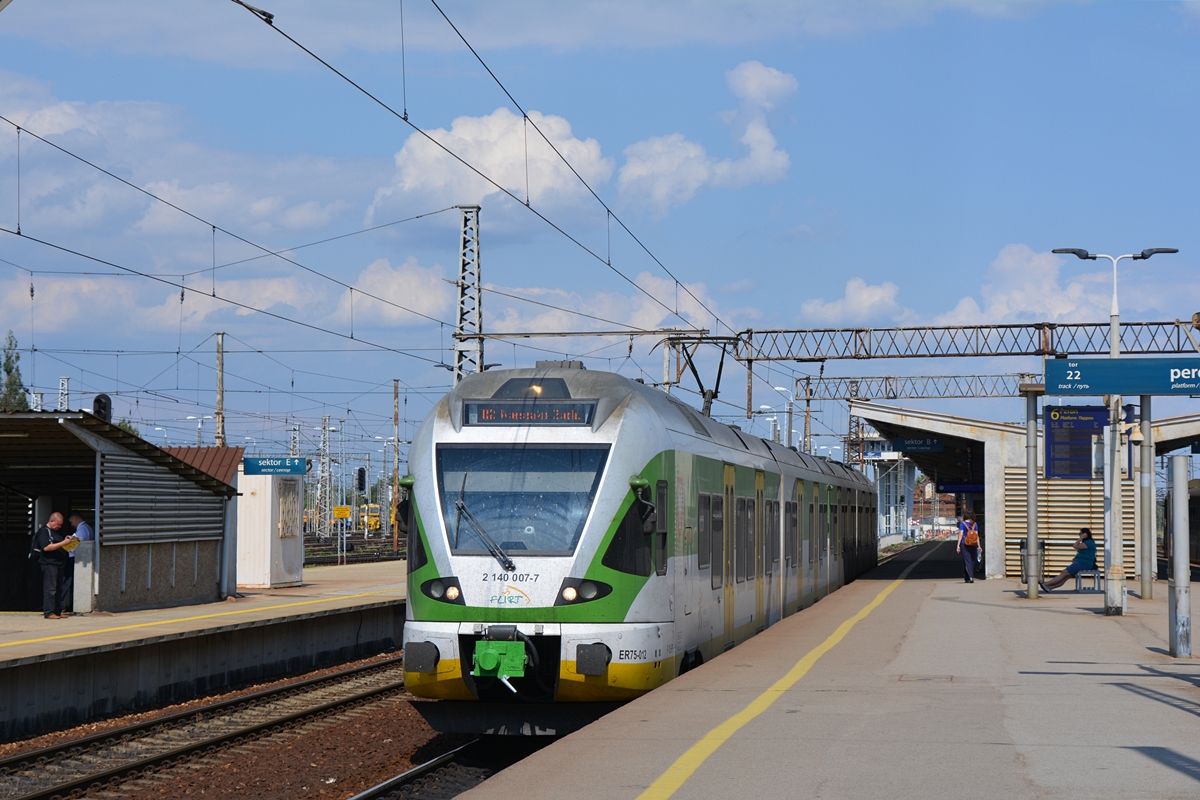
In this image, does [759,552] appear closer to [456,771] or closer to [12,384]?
[456,771]

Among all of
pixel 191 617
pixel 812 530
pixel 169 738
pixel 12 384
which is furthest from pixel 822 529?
pixel 12 384

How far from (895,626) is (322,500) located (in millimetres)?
73788

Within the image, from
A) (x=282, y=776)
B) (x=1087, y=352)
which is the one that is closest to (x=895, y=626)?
(x=282, y=776)

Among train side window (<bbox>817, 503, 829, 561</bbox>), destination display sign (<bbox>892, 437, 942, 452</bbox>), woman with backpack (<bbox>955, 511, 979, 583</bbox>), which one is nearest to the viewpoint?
train side window (<bbox>817, 503, 829, 561</bbox>)

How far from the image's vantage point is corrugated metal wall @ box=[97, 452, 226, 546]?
2086 cm

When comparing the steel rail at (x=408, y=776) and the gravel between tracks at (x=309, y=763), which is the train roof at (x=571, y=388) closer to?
the steel rail at (x=408, y=776)

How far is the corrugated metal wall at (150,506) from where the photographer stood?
20859 mm

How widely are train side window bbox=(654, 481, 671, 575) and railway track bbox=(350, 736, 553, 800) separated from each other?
2.30 metres

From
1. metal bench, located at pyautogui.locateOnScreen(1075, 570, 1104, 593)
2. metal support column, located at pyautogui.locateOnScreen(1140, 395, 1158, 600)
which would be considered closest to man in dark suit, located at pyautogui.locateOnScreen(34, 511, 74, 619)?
metal support column, located at pyautogui.locateOnScreen(1140, 395, 1158, 600)

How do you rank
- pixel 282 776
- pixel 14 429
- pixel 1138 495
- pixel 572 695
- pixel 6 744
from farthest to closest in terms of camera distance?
1. pixel 1138 495
2. pixel 14 429
3. pixel 6 744
4. pixel 282 776
5. pixel 572 695

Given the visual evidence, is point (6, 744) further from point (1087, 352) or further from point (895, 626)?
point (1087, 352)

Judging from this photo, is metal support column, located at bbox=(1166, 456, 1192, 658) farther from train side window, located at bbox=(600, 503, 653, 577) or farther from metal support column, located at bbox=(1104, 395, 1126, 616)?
train side window, located at bbox=(600, 503, 653, 577)

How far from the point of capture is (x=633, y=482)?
11.4 metres

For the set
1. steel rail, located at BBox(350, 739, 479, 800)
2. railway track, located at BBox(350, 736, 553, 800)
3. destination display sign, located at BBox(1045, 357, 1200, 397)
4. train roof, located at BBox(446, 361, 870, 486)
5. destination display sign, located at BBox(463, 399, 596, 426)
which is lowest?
railway track, located at BBox(350, 736, 553, 800)
